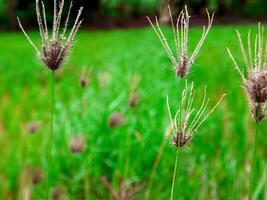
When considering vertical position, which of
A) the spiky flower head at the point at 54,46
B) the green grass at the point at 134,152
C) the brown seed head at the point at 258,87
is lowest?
the green grass at the point at 134,152

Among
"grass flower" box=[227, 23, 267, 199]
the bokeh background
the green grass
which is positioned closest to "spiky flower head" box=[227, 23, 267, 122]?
"grass flower" box=[227, 23, 267, 199]

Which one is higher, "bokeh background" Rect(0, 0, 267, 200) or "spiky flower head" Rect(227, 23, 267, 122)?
"spiky flower head" Rect(227, 23, 267, 122)

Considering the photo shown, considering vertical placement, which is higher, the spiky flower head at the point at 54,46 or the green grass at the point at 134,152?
the spiky flower head at the point at 54,46

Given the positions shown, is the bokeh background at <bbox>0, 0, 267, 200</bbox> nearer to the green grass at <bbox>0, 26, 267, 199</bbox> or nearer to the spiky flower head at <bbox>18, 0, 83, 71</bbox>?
→ the green grass at <bbox>0, 26, 267, 199</bbox>

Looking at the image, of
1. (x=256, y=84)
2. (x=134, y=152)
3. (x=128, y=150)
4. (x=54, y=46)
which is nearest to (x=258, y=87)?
(x=256, y=84)

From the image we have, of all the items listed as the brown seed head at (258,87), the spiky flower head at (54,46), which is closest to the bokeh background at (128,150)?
the spiky flower head at (54,46)

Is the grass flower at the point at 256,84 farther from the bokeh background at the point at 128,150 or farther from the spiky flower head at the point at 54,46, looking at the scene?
the bokeh background at the point at 128,150

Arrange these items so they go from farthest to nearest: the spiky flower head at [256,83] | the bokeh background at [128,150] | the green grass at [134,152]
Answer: the green grass at [134,152], the bokeh background at [128,150], the spiky flower head at [256,83]

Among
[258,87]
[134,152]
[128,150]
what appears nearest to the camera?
[258,87]

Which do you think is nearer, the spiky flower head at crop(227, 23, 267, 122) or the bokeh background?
the spiky flower head at crop(227, 23, 267, 122)

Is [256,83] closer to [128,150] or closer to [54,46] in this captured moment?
[54,46]

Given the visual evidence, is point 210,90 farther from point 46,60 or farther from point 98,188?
point 46,60

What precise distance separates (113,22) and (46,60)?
25721 millimetres

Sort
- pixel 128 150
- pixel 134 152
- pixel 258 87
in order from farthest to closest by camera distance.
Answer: pixel 134 152
pixel 128 150
pixel 258 87
